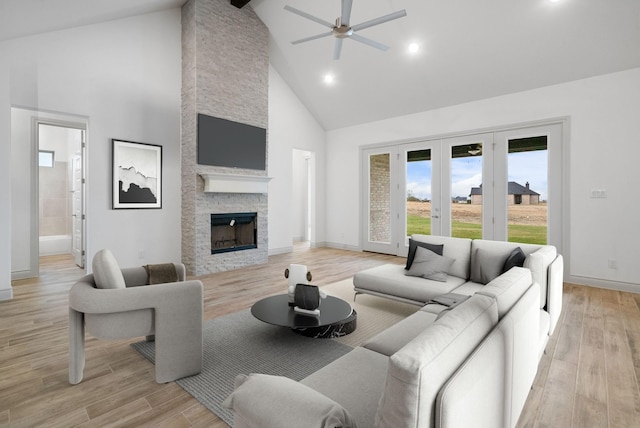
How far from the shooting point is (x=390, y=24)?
516 centimetres

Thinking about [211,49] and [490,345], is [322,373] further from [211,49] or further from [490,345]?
[211,49]

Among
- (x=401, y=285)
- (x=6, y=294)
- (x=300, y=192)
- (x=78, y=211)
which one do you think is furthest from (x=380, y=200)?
(x=6, y=294)

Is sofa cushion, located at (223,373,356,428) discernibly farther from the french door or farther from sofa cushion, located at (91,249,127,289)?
the french door

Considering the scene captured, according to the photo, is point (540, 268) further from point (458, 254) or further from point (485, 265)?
point (458, 254)

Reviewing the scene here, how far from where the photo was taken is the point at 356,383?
57.1 inches

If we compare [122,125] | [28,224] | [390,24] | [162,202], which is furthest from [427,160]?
[28,224]

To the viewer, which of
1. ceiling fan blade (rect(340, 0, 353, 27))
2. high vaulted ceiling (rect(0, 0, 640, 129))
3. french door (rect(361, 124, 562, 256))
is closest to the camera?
ceiling fan blade (rect(340, 0, 353, 27))

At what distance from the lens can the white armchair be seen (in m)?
2.09

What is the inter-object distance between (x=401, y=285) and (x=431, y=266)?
43 cm

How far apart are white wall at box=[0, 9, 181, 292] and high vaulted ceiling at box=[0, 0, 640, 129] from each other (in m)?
0.28

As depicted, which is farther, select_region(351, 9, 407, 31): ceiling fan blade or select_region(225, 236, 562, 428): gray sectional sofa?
select_region(351, 9, 407, 31): ceiling fan blade

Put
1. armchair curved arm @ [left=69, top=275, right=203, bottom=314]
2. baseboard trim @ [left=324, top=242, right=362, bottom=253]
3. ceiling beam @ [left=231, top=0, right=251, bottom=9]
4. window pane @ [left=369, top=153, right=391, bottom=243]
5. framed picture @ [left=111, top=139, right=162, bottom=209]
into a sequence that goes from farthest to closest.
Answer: baseboard trim @ [left=324, top=242, right=362, bottom=253]
window pane @ [left=369, top=153, right=391, bottom=243]
ceiling beam @ [left=231, top=0, right=251, bottom=9]
framed picture @ [left=111, top=139, right=162, bottom=209]
armchair curved arm @ [left=69, top=275, right=203, bottom=314]

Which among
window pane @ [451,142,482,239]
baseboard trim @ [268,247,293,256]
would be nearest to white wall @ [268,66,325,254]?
baseboard trim @ [268,247,293,256]

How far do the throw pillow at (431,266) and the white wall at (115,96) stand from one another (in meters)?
4.12
